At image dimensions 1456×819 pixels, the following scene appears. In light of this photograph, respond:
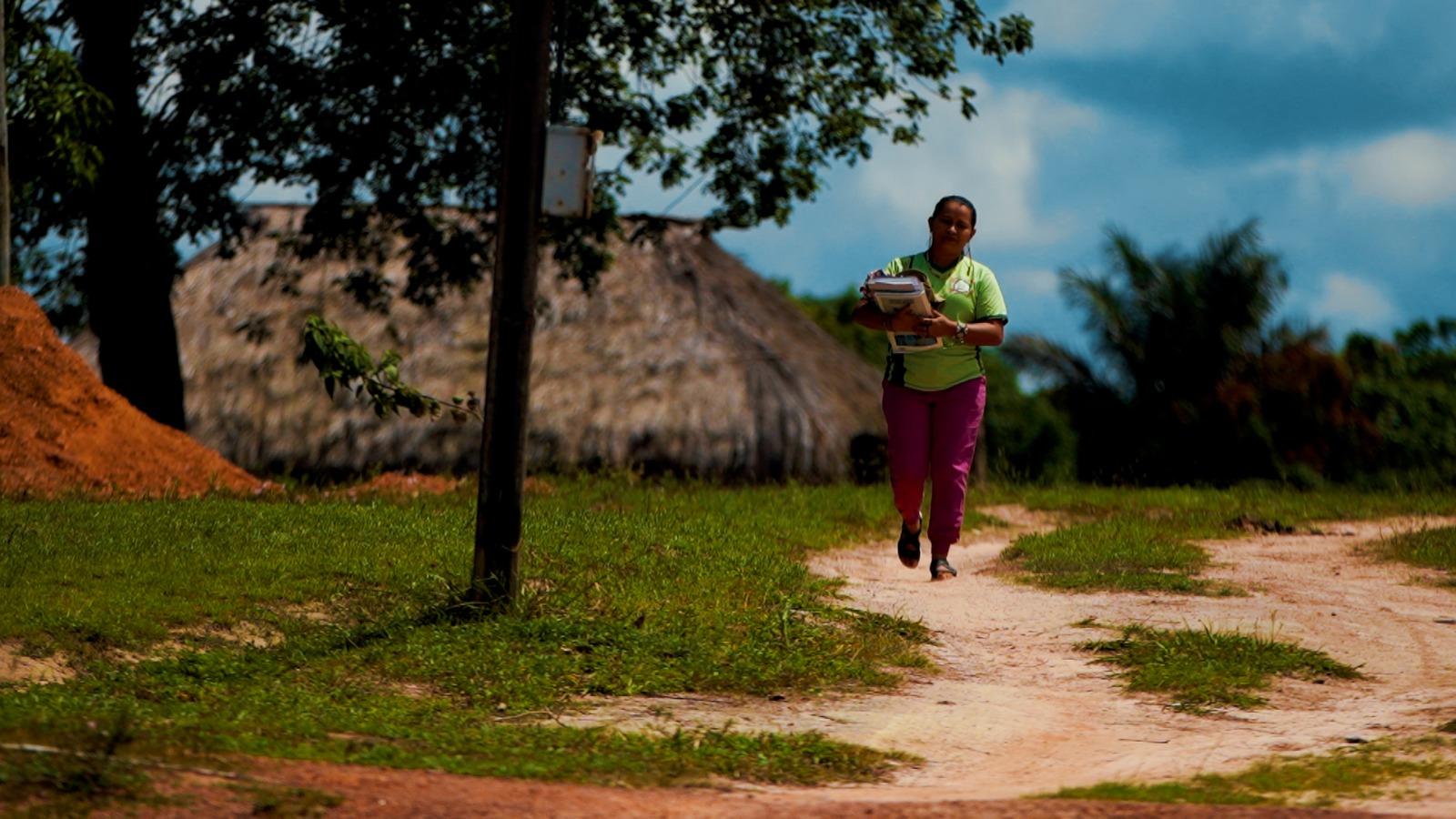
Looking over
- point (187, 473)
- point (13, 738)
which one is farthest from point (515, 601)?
point (187, 473)

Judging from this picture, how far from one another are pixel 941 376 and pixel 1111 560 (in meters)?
2.43

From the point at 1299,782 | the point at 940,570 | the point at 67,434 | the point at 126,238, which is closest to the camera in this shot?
the point at 1299,782

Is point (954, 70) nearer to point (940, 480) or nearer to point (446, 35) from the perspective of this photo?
point (446, 35)

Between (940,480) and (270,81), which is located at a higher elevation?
(270,81)

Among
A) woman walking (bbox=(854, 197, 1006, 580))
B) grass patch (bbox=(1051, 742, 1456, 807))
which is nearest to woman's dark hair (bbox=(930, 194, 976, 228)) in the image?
woman walking (bbox=(854, 197, 1006, 580))

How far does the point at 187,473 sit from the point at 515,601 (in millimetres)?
6563

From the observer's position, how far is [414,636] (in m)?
7.55

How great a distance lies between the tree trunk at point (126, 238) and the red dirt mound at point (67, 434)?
3646mm

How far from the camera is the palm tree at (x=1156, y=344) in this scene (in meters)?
22.1

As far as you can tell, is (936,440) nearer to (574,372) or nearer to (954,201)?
(954,201)

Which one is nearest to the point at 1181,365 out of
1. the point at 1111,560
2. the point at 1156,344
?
the point at 1156,344

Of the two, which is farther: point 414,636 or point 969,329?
point 969,329

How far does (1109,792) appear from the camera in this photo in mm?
5324

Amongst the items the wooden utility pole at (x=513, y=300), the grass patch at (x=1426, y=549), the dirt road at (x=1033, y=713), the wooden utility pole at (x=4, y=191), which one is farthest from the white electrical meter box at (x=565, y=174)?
the wooden utility pole at (x=4, y=191)
